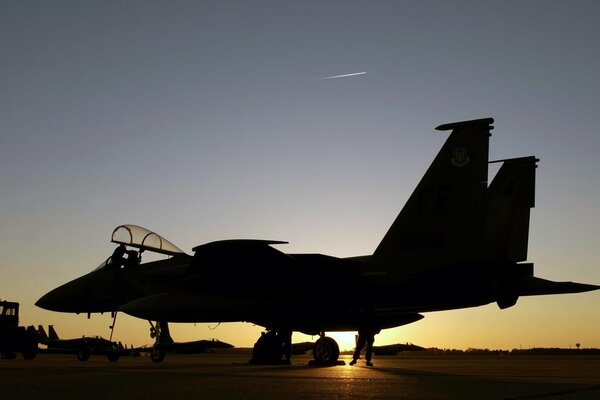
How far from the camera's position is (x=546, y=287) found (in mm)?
14000

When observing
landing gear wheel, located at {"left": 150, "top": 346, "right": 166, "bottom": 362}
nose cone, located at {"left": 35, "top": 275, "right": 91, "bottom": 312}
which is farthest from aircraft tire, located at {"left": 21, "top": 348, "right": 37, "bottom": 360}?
landing gear wheel, located at {"left": 150, "top": 346, "right": 166, "bottom": 362}

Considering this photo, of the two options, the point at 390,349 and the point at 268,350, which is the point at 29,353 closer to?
the point at 268,350

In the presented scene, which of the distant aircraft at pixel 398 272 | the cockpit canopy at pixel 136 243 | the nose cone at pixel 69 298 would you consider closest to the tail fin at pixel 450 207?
the distant aircraft at pixel 398 272

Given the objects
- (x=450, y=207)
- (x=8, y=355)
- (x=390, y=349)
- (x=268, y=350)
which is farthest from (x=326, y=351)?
(x=390, y=349)

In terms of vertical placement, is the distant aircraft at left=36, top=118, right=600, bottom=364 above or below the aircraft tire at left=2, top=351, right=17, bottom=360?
above

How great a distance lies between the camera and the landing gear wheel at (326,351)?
15885 millimetres

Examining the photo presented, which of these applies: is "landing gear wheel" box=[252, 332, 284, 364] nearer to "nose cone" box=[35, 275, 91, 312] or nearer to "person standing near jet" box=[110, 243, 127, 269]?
"person standing near jet" box=[110, 243, 127, 269]

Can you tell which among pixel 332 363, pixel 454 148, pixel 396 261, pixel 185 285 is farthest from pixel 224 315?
pixel 454 148

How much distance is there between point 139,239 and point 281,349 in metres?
5.22

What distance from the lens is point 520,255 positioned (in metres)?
15.6

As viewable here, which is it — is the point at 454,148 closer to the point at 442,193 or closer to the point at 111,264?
the point at 442,193

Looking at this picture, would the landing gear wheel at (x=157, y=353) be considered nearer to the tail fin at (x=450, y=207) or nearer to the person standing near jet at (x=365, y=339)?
the person standing near jet at (x=365, y=339)

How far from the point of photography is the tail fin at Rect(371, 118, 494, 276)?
44.7 feet

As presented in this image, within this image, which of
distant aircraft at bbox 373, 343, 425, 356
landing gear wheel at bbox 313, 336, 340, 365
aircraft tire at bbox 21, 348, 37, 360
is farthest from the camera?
distant aircraft at bbox 373, 343, 425, 356
